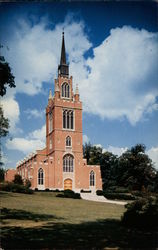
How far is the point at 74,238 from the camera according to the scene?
25.7ft

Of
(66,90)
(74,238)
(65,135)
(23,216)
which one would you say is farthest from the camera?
(65,135)

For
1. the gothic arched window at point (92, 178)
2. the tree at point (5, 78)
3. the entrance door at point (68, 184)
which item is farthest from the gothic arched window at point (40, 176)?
the tree at point (5, 78)

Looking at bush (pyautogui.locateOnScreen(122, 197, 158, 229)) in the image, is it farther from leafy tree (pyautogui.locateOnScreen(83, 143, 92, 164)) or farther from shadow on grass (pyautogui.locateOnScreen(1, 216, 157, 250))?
leafy tree (pyautogui.locateOnScreen(83, 143, 92, 164))

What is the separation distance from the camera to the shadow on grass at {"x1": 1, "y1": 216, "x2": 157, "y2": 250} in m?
7.04

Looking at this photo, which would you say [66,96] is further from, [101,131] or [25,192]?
[101,131]

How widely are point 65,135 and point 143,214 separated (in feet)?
95.3

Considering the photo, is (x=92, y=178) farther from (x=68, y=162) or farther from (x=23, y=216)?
(x=23, y=216)

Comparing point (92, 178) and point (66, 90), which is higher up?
point (66, 90)

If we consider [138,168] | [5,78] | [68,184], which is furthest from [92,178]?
[5,78]

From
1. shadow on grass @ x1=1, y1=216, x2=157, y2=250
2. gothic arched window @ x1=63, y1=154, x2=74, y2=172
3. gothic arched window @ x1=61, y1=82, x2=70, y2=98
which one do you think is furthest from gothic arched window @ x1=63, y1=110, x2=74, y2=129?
shadow on grass @ x1=1, y1=216, x2=157, y2=250

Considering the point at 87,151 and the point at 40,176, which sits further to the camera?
the point at 87,151

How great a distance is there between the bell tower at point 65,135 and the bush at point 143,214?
87.1 ft

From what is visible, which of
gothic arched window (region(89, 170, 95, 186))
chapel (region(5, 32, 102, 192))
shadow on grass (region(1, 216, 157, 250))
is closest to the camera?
shadow on grass (region(1, 216, 157, 250))

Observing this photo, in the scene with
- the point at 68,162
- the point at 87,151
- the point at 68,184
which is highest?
the point at 87,151
